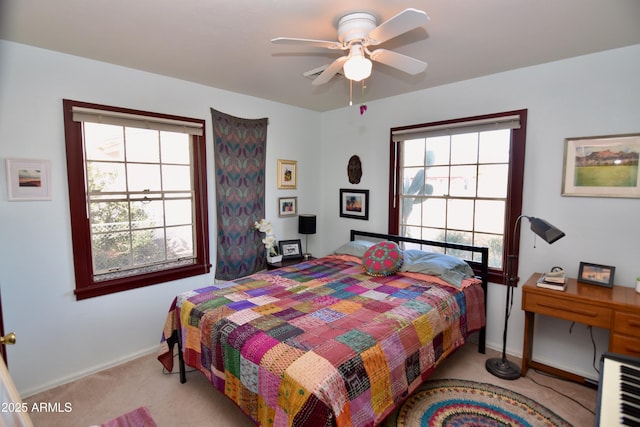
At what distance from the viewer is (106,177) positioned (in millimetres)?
2693

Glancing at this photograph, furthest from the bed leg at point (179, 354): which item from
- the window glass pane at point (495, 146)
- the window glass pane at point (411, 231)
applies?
the window glass pane at point (495, 146)

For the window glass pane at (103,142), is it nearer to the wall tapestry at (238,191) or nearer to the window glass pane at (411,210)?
the wall tapestry at (238,191)

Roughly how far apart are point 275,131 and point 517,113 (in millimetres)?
2537

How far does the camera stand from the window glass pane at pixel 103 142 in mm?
2586

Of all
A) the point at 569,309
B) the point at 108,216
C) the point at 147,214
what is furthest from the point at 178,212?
the point at 569,309

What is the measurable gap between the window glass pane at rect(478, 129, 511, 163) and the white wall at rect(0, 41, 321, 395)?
115 inches

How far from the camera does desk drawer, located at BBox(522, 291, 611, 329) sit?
2.11m

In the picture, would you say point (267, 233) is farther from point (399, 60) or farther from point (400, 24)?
point (400, 24)

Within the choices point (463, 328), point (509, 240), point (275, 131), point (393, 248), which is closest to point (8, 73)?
point (275, 131)

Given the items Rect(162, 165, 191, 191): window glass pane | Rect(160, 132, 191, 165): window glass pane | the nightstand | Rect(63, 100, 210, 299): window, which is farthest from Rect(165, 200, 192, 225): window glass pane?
the nightstand

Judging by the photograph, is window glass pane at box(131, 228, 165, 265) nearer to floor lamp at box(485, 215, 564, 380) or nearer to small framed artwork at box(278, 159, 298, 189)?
small framed artwork at box(278, 159, 298, 189)

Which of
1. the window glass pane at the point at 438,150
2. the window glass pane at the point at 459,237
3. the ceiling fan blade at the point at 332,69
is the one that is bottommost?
the window glass pane at the point at 459,237

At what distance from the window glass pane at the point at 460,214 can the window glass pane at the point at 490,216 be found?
0.24 ft

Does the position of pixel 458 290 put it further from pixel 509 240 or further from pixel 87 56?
pixel 87 56
